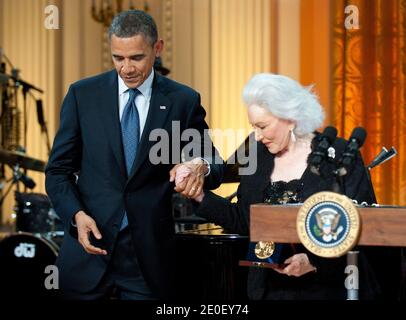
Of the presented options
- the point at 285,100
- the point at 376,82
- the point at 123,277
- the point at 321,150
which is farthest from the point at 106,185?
the point at 376,82

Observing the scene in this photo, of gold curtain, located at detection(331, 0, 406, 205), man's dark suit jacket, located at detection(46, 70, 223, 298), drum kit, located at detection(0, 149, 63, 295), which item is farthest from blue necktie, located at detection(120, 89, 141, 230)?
gold curtain, located at detection(331, 0, 406, 205)

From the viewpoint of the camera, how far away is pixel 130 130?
8.11 ft

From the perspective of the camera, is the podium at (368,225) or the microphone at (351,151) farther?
the microphone at (351,151)

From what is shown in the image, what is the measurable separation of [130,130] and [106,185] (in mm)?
190

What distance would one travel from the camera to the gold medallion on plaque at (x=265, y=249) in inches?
87.4

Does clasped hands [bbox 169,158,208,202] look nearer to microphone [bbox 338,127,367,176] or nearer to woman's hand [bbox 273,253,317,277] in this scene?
woman's hand [bbox 273,253,317,277]

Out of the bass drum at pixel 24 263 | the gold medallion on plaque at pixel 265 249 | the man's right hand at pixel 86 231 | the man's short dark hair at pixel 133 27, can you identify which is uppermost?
the man's short dark hair at pixel 133 27

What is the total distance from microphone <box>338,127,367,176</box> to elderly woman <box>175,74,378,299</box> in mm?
334

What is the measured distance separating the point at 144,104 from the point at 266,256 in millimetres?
640

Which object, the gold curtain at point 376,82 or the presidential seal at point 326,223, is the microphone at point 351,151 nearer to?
the presidential seal at point 326,223

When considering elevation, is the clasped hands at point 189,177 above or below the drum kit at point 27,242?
above

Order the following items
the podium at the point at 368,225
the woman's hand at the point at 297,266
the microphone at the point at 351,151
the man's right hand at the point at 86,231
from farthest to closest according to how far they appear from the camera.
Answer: the man's right hand at the point at 86,231
the woman's hand at the point at 297,266
the microphone at the point at 351,151
the podium at the point at 368,225

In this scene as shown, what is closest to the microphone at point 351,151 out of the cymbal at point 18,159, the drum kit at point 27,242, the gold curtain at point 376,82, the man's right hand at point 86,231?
the man's right hand at point 86,231

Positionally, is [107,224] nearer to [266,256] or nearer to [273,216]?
[266,256]
